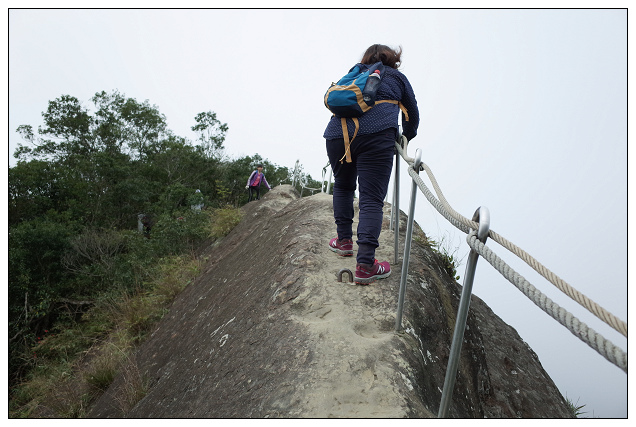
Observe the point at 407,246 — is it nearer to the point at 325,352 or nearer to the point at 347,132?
the point at 325,352

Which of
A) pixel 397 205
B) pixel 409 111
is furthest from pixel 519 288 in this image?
pixel 397 205

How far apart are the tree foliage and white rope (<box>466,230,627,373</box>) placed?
809 cm

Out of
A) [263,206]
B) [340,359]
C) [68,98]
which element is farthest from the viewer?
[68,98]

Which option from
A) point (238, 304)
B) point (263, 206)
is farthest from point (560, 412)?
point (263, 206)

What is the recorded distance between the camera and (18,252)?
12516 millimetres

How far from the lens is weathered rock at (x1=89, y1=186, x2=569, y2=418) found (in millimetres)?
1987

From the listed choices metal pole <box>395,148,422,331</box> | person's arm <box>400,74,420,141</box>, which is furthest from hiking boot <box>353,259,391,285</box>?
person's arm <box>400,74,420,141</box>

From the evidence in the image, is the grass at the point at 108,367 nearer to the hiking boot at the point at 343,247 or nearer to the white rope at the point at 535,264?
the hiking boot at the point at 343,247

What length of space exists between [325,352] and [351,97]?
1.69 metres

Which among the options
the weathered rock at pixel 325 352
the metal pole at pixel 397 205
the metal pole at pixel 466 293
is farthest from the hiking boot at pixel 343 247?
the metal pole at pixel 466 293

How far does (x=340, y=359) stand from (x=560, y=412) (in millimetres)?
1839

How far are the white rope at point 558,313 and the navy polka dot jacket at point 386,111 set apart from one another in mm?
1850

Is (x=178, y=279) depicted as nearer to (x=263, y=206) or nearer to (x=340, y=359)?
(x=263, y=206)

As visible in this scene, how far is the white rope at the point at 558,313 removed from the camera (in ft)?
2.80
